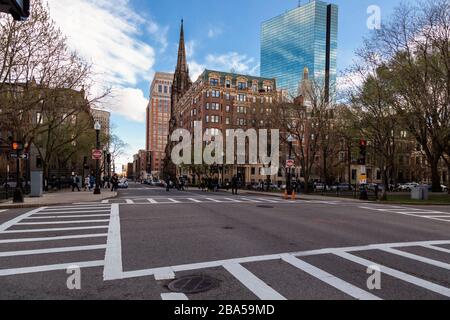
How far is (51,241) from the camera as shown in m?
8.85

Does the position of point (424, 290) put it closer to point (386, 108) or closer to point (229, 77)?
point (386, 108)

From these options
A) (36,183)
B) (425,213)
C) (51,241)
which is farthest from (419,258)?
(36,183)

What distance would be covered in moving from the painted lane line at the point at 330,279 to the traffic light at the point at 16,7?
752cm

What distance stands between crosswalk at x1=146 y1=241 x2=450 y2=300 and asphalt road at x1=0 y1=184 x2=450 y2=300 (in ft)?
0.06

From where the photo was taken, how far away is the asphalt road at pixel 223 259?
5.27 meters

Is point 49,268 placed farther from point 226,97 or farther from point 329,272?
point 226,97

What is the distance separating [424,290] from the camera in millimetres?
5430

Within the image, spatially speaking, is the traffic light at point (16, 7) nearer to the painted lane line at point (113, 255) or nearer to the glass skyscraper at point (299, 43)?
the painted lane line at point (113, 255)

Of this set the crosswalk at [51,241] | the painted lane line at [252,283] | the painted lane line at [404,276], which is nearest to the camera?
the painted lane line at [252,283]

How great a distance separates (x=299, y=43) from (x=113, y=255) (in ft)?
333

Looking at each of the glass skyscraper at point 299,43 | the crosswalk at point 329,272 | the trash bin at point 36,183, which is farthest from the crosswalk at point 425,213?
the glass skyscraper at point 299,43

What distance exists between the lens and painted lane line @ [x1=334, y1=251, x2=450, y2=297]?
5.49 m
